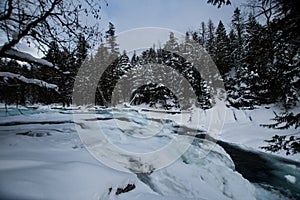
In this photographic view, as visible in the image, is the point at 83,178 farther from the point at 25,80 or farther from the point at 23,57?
the point at 23,57

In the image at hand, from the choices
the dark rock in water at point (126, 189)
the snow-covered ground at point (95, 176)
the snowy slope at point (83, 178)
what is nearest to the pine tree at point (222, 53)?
the snow-covered ground at point (95, 176)

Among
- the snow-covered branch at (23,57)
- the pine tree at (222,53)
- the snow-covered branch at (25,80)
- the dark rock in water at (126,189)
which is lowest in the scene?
the dark rock in water at (126,189)

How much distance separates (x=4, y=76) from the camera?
4.46 m

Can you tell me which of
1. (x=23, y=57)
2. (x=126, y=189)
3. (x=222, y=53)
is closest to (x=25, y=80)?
(x=23, y=57)

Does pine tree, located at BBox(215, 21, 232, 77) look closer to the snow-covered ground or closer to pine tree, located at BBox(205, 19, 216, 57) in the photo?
pine tree, located at BBox(205, 19, 216, 57)

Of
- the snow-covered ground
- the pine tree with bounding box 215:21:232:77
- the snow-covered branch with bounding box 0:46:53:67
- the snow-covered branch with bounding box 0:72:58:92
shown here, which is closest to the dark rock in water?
the snow-covered ground

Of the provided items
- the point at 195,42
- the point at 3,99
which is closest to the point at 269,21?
the point at 3,99

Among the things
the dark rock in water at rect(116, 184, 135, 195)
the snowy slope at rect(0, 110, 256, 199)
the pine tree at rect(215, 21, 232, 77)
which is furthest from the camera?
the pine tree at rect(215, 21, 232, 77)

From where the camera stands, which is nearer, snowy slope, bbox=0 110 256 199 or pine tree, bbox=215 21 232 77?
snowy slope, bbox=0 110 256 199

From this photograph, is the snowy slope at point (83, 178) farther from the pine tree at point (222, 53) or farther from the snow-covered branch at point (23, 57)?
the pine tree at point (222, 53)

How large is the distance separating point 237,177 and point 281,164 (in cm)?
348

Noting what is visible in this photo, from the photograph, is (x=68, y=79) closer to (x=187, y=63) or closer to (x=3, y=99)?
(x=3, y=99)

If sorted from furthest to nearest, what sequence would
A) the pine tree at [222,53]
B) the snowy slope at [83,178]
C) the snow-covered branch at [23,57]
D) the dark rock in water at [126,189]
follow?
the pine tree at [222,53] → the snow-covered branch at [23,57] → the dark rock in water at [126,189] → the snowy slope at [83,178]

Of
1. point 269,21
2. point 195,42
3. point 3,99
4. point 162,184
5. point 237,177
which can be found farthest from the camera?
point 195,42
